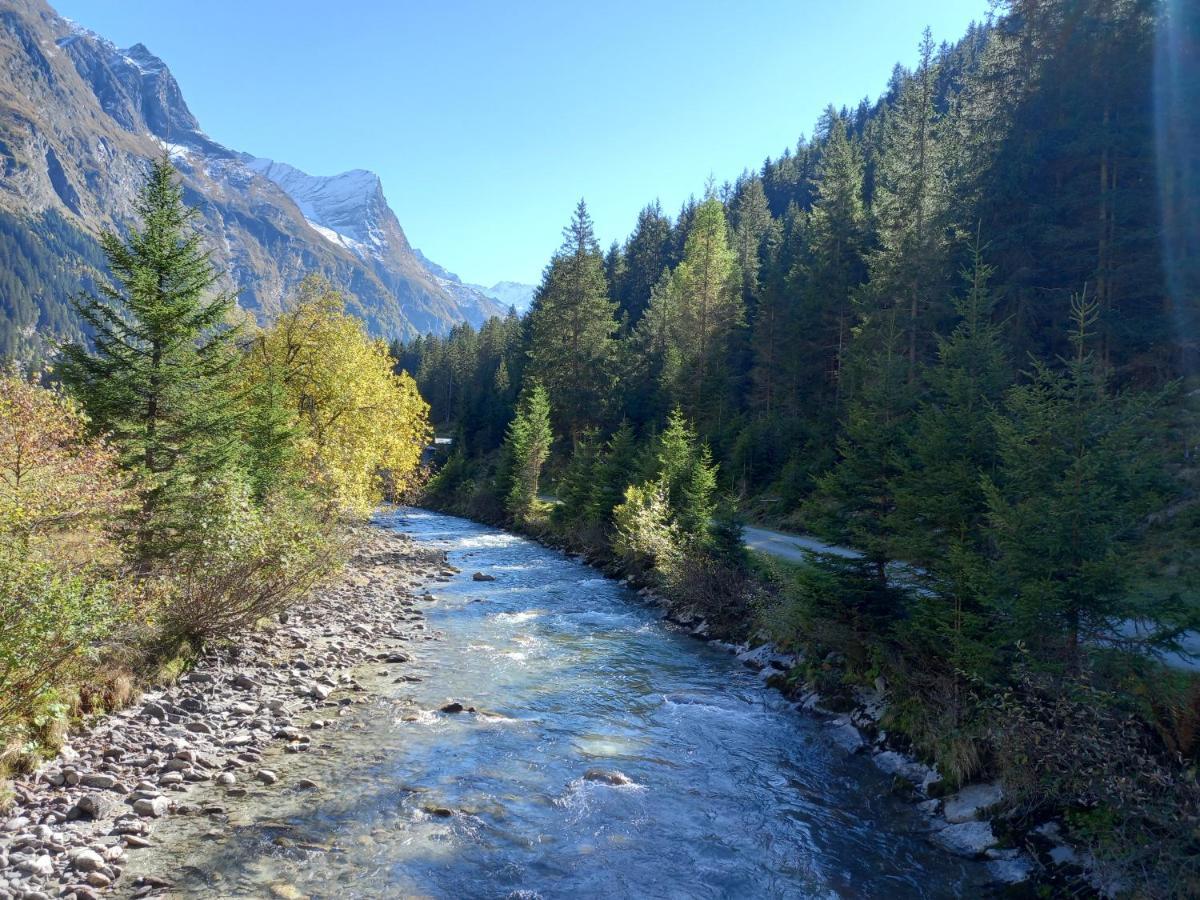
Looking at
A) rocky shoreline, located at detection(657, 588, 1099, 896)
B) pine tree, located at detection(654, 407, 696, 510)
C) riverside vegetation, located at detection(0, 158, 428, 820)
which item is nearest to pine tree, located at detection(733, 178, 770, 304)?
pine tree, located at detection(654, 407, 696, 510)

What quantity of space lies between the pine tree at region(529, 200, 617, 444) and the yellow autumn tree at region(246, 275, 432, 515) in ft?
76.6

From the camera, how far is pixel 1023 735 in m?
8.97

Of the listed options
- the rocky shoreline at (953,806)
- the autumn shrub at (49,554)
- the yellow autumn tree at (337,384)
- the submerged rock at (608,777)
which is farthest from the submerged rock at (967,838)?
the yellow autumn tree at (337,384)

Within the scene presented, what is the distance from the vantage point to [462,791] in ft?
33.6

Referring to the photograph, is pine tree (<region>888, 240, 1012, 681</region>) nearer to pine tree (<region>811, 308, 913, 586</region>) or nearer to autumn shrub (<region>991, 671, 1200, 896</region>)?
pine tree (<region>811, 308, 913, 586</region>)

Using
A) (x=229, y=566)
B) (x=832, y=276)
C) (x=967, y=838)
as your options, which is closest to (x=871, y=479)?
(x=967, y=838)

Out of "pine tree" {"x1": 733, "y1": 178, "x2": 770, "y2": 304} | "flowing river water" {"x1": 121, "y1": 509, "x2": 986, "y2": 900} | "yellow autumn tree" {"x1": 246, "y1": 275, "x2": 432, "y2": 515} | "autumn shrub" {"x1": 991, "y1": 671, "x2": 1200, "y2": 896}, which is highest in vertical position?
"pine tree" {"x1": 733, "y1": 178, "x2": 770, "y2": 304}

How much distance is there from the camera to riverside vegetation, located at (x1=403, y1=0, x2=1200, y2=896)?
29.3 feet

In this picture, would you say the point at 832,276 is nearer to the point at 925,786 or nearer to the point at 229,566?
the point at 925,786

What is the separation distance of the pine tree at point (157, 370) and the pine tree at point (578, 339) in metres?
35.3

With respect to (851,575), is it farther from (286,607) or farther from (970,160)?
(970,160)

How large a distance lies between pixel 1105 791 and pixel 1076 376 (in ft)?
18.8

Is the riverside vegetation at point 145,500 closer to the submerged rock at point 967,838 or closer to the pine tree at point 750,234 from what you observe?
the submerged rock at point 967,838

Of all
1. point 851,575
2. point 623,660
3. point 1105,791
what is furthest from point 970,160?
point 1105,791
